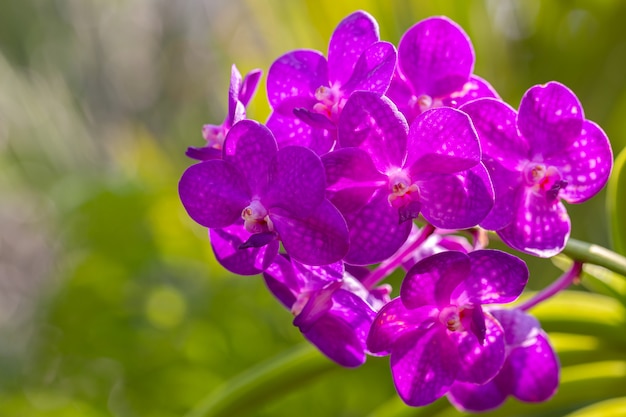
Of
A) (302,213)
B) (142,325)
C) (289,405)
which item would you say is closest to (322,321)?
(302,213)

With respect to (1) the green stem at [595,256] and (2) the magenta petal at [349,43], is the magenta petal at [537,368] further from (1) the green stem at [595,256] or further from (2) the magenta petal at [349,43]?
(2) the magenta petal at [349,43]

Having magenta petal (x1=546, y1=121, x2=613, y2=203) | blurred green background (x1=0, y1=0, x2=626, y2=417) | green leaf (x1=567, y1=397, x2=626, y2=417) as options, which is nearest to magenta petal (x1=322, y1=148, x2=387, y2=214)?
magenta petal (x1=546, y1=121, x2=613, y2=203)

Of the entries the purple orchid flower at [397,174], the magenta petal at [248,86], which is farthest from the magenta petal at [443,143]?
the magenta petal at [248,86]

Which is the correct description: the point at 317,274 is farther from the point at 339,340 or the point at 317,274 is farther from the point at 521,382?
the point at 521,382

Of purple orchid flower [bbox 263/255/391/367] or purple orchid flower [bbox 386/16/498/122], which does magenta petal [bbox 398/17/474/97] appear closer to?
purple orchid flower [bbox 386/16/498/122]

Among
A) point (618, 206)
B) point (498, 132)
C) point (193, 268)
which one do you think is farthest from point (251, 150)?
point (193, 268)

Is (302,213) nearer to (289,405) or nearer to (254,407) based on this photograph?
(254,407)

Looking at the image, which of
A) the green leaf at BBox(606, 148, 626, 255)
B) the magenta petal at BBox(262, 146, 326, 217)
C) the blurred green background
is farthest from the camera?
the blurred green background

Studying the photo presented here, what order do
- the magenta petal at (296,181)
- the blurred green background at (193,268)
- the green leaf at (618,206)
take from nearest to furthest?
1. the magenta petal at (296,181)
2. the green leaf at (618,206)
3. the blurred green background at (193,268)
